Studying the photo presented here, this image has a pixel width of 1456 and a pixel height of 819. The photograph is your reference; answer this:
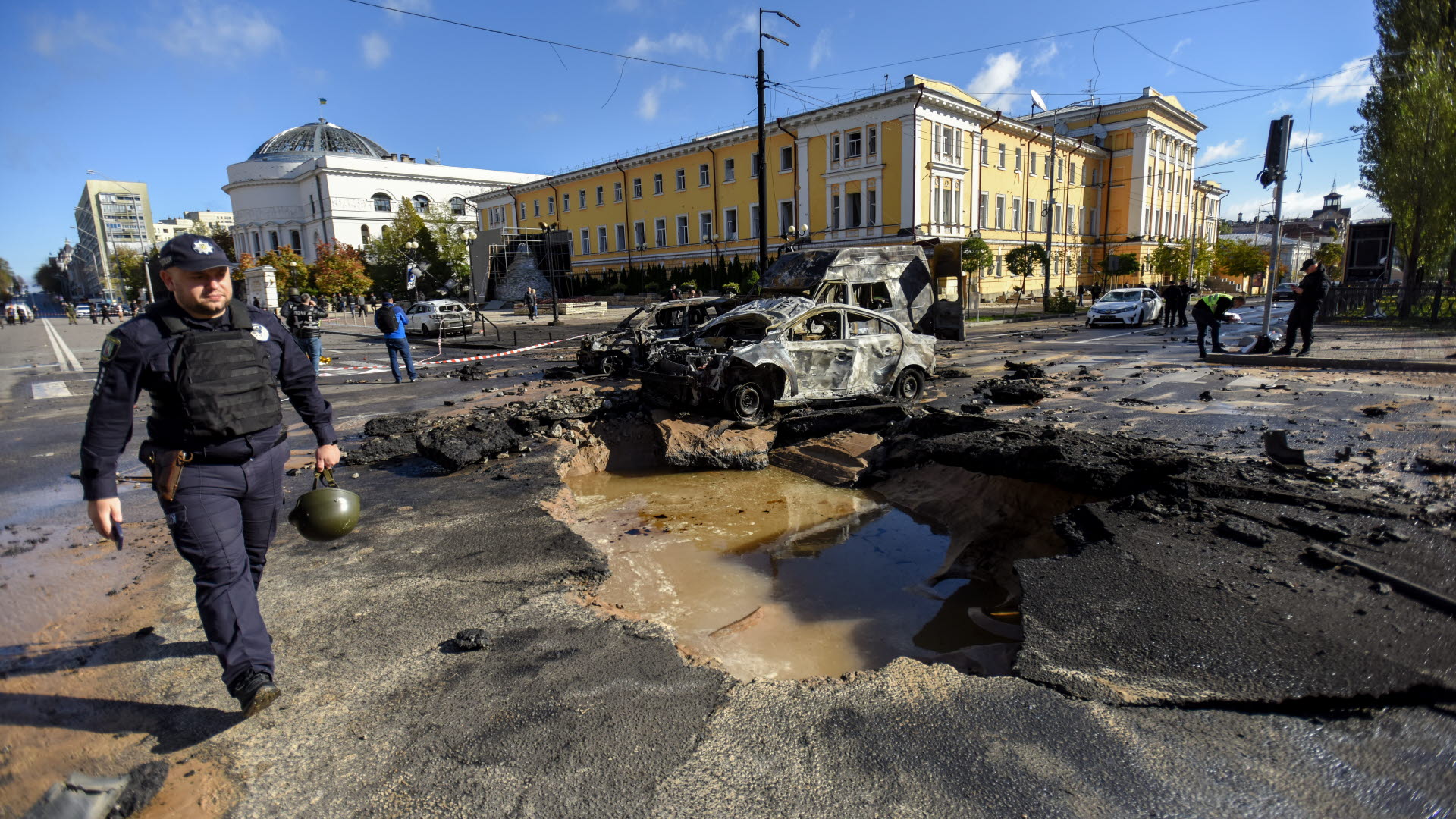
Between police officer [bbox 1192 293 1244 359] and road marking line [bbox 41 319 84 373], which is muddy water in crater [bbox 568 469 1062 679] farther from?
road marking line [bbox 41 319 84 373]

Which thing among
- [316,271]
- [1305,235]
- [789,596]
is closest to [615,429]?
[789,596]

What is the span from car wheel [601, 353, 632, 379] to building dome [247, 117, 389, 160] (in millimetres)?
89863

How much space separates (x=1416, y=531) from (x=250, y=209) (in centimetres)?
10558

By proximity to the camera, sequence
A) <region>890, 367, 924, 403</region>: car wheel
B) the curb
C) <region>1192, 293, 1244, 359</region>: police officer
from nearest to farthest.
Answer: <region>890, 367, 924, 403</region>: car wheel
the curb
<region>1192, 293, 1244, 359</region>: police officer

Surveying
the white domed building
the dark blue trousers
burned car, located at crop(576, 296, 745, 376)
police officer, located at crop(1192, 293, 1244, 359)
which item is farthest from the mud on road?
the white domed building

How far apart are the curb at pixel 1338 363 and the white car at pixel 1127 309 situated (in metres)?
11.9

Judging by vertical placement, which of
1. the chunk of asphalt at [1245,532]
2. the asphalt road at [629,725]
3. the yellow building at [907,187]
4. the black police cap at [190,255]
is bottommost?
the asphalt road at [629,725]

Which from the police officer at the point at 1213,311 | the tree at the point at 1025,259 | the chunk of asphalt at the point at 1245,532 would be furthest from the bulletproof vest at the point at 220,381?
the tree at the point at 1025,259

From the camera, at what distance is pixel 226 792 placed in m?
2.52

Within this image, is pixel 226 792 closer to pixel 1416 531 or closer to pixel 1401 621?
pixel 1401 621

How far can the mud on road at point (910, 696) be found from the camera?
2.45m

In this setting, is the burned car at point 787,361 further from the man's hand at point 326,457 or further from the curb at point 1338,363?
the curb at point 1338,363

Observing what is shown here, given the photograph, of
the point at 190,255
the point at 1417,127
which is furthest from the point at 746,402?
the point at 1417,127

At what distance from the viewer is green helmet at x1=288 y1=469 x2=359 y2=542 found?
3.38 meters
